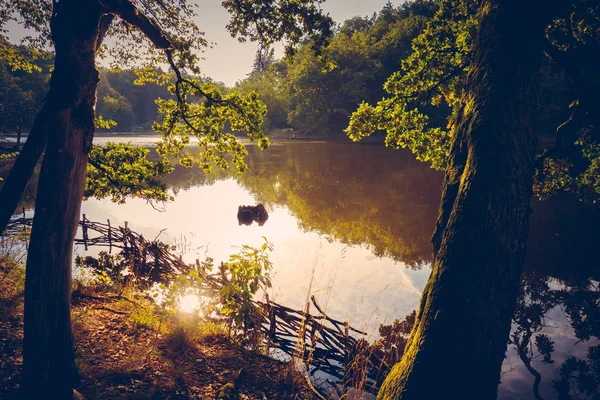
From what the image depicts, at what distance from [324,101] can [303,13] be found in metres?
60.3

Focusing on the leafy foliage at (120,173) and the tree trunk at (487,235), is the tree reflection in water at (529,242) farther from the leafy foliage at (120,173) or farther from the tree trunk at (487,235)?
the leafy foliage at (120,173)

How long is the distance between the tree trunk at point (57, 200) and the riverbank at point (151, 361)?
0.48 meters

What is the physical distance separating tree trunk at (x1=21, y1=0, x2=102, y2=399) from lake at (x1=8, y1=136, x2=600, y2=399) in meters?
3.31

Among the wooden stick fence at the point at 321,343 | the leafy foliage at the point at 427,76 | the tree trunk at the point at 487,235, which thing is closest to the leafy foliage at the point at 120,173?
the wooden stick fence at the point at 321,343

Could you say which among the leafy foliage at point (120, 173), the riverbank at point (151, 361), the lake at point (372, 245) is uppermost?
the leafy foliage at point (120, 173)

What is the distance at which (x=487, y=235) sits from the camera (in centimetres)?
253

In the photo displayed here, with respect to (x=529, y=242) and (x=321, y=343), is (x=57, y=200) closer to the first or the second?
(x=321, y=343)

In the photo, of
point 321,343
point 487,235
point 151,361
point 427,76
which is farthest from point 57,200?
point 427,76

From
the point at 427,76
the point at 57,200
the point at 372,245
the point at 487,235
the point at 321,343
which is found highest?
the point at 427,76

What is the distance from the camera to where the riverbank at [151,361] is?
3.89 metres

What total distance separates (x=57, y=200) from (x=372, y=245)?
1040 cm

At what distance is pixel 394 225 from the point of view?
14.1 meters

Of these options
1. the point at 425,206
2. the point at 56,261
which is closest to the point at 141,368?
the point at 56,261

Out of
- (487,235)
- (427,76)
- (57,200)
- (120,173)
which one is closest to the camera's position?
(487,235)
